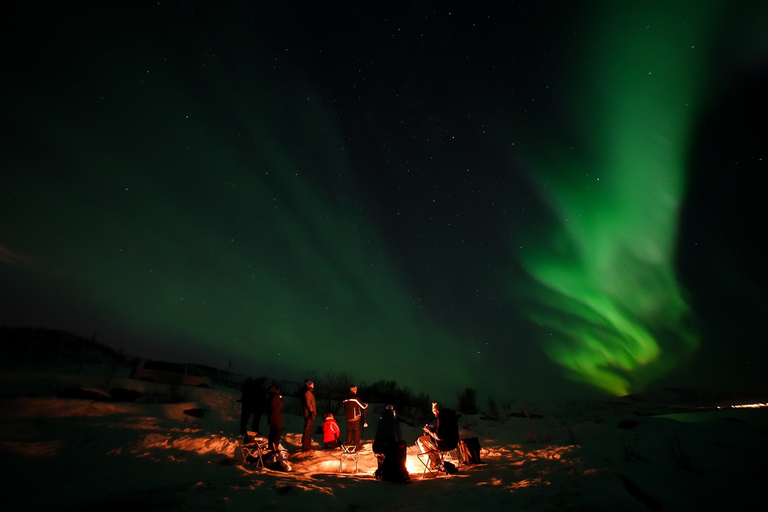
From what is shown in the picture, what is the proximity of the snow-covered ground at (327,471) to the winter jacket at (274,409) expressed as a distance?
1244mm

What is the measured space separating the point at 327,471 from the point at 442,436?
3.35 metres

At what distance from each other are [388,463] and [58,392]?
13085 millimetres

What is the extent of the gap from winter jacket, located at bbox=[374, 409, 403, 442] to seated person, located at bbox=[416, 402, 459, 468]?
0.96 m

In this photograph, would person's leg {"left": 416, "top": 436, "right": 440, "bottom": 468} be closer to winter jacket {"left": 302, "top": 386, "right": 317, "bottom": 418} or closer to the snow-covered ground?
the snow-covered ground

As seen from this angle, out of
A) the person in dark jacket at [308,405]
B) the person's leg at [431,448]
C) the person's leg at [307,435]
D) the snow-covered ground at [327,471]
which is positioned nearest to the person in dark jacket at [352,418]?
the snow-covered ground at [327,471]

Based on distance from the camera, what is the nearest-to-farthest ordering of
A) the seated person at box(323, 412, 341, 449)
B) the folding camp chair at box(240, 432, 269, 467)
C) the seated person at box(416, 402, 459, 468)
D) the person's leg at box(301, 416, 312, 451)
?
the seated person at box(416, 402, 459, 468)
the folding camp chair at box(240, 432, 269, 467)
the person's leg at box(301, 416, 312, 451)
the seated person at box(323, 412, 341, 449)

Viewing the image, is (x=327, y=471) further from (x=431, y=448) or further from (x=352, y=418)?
(x=431, y=448)

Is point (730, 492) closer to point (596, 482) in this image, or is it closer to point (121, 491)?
point (596, 482)

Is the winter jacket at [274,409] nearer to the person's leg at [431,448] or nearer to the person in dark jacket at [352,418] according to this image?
the person in dark jacket at [352,418]

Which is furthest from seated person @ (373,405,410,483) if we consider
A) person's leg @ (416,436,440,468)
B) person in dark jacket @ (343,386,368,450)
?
person in dark jacket @ (343,386,368,450)

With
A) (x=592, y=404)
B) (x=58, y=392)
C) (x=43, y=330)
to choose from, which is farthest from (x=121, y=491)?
(x=43, y=330)

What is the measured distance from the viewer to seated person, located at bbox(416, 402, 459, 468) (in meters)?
8.10

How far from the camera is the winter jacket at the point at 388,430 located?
7.68m

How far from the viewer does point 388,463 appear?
738 centimetres
